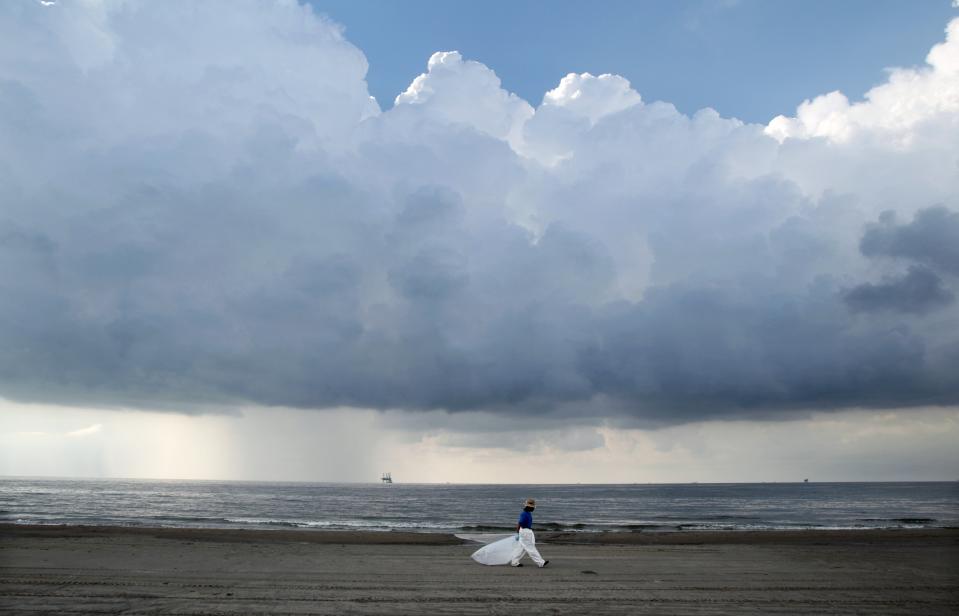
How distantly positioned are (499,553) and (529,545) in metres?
1.14

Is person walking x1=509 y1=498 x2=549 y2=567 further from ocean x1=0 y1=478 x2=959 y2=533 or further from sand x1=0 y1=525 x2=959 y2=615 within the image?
ocean x1=0 y1=478 x2=959 y2=533

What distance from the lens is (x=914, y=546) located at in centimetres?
2912

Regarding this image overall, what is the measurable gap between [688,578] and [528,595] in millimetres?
5623

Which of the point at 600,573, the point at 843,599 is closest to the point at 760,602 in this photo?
the point at 843,599

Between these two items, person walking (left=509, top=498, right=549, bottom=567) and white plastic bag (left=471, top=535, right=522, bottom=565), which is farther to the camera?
white plastic bag (left=471, top=535, right=522, bottom=565)

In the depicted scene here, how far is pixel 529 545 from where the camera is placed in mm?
19344

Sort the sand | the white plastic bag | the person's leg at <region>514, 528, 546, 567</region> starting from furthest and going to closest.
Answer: the white plastic bag < the person's leg at <region>514, 528, 546, 567</region> < the sand

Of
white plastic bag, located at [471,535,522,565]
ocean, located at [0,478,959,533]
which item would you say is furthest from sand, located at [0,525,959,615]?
ocean, located at [0,478,959,533]

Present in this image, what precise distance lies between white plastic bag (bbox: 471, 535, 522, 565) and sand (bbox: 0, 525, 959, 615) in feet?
1.30

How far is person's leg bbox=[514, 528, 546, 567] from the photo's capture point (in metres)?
19.0

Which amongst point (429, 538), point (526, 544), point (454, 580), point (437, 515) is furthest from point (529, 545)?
point (437, 515)

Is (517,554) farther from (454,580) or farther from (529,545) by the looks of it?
(454,580)

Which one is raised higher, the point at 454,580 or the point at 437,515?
the point at 454,580

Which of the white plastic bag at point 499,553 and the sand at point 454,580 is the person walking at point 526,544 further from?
the sand at point 454,580
